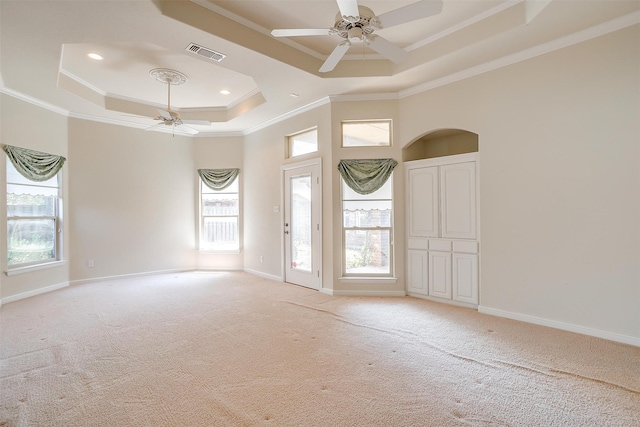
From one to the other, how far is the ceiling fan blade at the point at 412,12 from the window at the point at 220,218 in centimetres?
491

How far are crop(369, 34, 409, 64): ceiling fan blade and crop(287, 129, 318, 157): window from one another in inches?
88.1

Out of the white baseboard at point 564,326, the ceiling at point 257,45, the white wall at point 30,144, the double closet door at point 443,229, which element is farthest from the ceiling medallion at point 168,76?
the white baseboard at point 564,326

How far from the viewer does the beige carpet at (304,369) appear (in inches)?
75.2

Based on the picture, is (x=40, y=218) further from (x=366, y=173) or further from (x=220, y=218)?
(x=366, y=173)

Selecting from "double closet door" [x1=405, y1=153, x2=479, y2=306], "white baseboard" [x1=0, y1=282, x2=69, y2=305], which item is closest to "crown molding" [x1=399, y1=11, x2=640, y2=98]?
"double closet door" [x1=405, y1=153, x2=479, y2=306]

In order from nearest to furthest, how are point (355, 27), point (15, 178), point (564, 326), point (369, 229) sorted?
1. point (355, 27)
2. point (564, 326)
3. point (15, 178)
4. point (369, 229)

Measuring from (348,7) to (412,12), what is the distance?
48 cm

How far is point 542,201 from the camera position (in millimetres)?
3322

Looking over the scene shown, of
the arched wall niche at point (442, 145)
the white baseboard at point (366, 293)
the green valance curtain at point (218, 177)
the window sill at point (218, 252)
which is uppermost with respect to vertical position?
the arched wall niche at point (442, 145)

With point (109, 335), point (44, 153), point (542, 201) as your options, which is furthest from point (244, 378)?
point (44, 153)

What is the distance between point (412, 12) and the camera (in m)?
2.26

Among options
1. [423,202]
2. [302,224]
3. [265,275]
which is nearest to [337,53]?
[423,202]

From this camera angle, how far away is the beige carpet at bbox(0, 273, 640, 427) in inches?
75.2

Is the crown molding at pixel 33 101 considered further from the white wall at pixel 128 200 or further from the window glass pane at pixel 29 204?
the window glass pane at pixel 29 204
